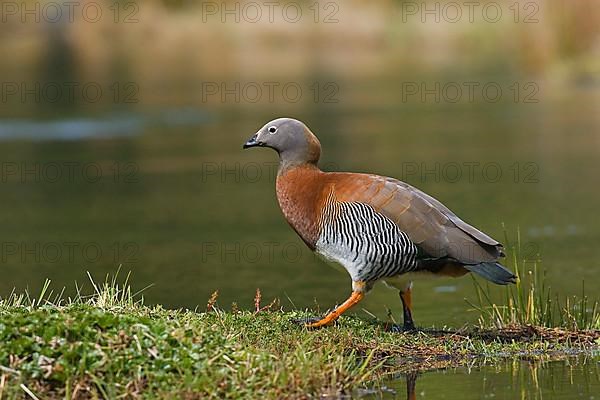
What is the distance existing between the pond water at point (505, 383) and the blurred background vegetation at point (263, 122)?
3319 millimetres

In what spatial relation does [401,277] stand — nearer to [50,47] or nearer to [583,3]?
[583,3]

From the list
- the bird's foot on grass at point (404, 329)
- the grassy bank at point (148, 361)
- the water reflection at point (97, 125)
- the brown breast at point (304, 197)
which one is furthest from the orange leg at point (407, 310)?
the water reflection at point (97, 125)

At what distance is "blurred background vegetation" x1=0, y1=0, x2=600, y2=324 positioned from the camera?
17203mm

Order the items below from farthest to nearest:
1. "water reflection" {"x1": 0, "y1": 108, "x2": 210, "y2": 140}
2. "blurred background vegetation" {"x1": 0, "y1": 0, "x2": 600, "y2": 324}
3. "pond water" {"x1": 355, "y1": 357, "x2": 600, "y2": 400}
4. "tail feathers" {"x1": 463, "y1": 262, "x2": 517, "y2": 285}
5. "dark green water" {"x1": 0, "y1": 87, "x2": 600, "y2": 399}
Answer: "water reflection" {"x1": 0, "y1": 108, "x2": 210, "y2": 140} < "blurred background vegetation" {"x1": 0, "y1": 0, "x2": 600, "y2": 324} < "dark green water" {"x1": 0, "y1": 87, "x2": 600, "y2": 399} < "tail feathers" {"x1": 463, "y1": 262, "x2": 517, "y2": 285} < "pond water" {"x1": 355, "y1": 357, "x2": 600, "y2": 400}

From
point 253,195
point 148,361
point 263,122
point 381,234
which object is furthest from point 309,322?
point 263,122

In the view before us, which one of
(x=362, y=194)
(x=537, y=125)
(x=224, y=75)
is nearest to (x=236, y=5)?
(x=224, y=75)

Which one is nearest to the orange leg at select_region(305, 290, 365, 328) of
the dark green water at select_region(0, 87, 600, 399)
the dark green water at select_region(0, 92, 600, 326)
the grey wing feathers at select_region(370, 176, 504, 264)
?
the grey wing feathers at select_region(370, 176, 504, 264)

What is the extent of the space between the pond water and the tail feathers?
0.73 meters

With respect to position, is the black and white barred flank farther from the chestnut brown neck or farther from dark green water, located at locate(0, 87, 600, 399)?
dark green water, located at locate(0, 87, 600, 399)

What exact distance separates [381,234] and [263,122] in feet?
73.5

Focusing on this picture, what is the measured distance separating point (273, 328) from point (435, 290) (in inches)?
200

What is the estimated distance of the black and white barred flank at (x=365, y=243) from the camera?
10148mm

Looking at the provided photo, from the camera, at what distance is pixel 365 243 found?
1018cm

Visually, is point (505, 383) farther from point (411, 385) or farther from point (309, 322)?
point (309, 322)
